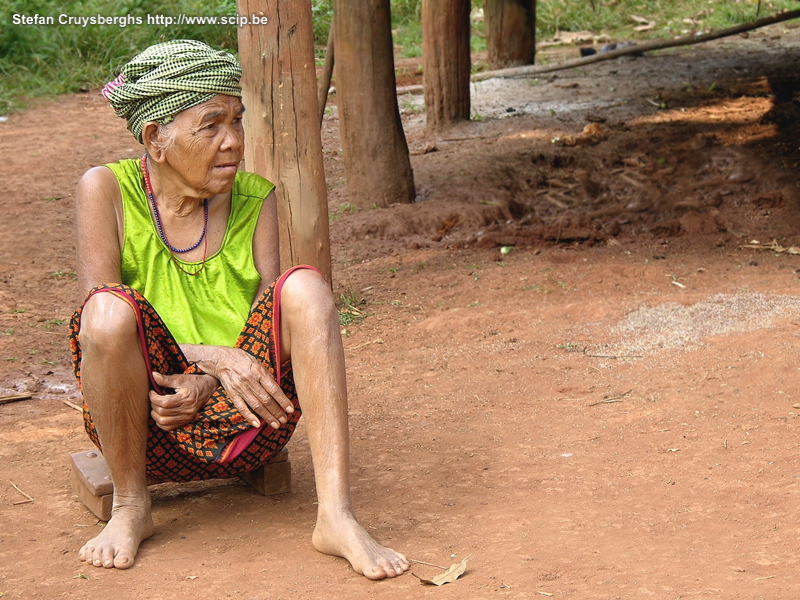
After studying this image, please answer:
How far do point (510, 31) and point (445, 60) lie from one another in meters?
2.76

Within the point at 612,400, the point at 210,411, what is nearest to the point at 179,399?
the point at 210,411

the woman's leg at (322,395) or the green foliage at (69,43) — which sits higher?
the green foliage at (69,43)

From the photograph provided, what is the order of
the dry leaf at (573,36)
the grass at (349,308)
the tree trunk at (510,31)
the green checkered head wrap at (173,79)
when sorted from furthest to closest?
1. the dry leaf at (573,36)
2. the tree trunk at (510,31)
3. the grass at (349,308)
4. the green checkered head wrap at (173,79)

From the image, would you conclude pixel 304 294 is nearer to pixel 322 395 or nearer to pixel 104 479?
pixel 322 395

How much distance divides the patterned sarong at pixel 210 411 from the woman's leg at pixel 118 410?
41 mm

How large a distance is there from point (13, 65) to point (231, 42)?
2.36 metres

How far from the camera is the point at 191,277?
281cm

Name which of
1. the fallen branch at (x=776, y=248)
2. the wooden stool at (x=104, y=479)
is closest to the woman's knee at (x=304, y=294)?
the wooden stool at (x=104, y=479)

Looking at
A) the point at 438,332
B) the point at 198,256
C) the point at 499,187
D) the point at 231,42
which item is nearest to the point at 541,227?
the point at 499,187

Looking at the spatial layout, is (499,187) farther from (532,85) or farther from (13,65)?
(13,65)

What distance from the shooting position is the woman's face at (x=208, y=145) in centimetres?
265

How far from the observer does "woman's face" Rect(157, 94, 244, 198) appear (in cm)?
265

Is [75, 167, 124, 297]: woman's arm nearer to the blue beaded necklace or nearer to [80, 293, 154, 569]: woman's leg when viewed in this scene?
the blue beaded necklace

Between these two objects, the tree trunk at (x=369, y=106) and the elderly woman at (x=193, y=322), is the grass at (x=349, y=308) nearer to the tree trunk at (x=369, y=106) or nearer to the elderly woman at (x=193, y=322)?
the tree trunk at (x=369, y=106)
